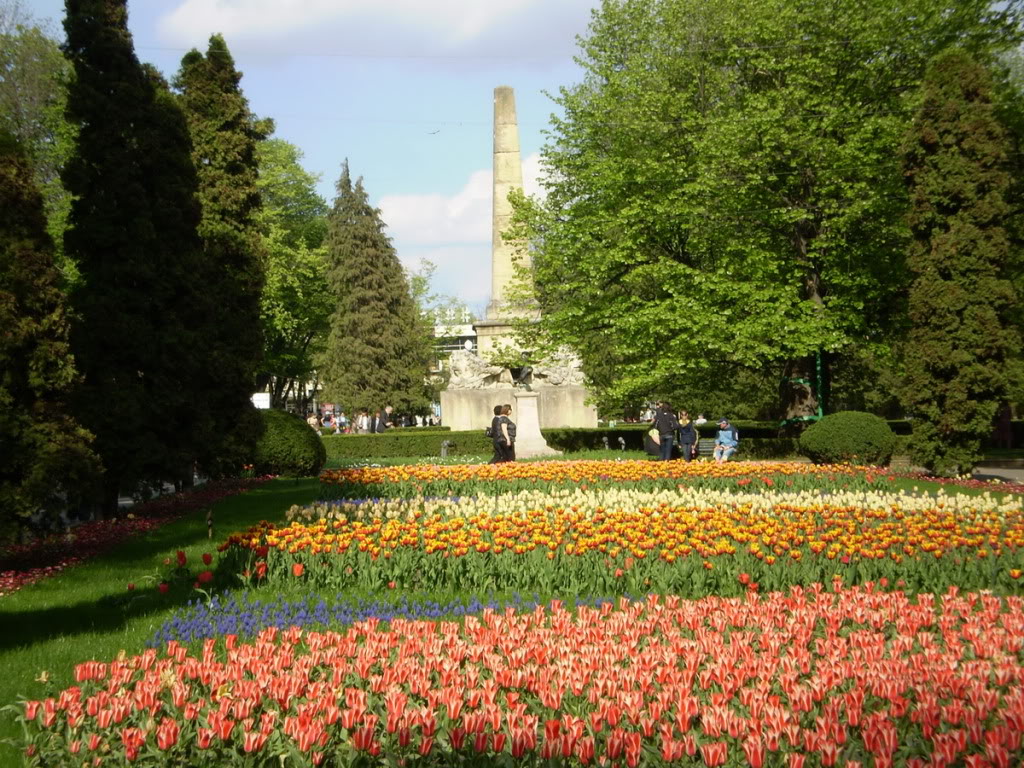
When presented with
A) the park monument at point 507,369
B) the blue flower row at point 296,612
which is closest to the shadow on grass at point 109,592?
the blue flower row at point 296,612

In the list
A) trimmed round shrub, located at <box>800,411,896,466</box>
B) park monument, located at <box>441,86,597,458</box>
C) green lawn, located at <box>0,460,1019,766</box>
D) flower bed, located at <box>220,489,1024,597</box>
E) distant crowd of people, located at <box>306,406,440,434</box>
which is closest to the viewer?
green lawn, located at <box>0,460,1019,766</box>

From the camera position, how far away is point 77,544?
36.3ft

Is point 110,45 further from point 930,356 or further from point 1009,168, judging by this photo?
point 1009,168

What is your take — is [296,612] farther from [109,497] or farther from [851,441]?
[851,441]

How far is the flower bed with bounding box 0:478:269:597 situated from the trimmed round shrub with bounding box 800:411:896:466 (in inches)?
463

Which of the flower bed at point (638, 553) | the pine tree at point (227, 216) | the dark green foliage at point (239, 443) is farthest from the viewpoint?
the pine tree at point (227, 216)

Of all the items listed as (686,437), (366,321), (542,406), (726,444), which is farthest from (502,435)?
(366,321)

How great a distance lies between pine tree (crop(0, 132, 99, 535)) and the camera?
10.1 m

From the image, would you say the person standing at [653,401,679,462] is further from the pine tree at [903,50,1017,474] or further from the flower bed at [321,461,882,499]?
the pine tree at [903,50,1017,474]

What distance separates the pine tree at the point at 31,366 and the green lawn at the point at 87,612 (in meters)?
0.97

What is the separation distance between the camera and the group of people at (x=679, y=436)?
808 inches

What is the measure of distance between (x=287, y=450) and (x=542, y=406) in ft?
44.3

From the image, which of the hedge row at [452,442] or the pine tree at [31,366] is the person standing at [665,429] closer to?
the hedge row at [452,442]

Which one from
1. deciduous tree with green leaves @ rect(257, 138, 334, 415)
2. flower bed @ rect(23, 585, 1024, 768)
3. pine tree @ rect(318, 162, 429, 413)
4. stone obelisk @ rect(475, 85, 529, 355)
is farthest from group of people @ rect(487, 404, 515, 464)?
pine tree @ rect(318, 162, 429, 413)
